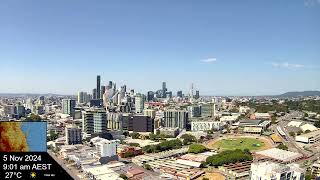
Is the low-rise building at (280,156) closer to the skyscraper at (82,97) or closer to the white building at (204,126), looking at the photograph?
the white building at (204,126)

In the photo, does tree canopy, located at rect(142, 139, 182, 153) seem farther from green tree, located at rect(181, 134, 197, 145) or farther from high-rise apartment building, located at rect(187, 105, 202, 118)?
high-rise apartment building, located at rect(187, 105, 202, 118)

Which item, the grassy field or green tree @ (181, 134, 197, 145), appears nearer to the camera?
the grassy field

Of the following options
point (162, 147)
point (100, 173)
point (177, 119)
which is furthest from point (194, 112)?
point (100, 173)

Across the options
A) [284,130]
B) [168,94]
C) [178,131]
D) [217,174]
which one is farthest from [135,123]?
[168,94]

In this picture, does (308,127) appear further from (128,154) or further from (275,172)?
(275,172)

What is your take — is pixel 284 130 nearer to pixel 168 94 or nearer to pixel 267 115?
pixel 267 115

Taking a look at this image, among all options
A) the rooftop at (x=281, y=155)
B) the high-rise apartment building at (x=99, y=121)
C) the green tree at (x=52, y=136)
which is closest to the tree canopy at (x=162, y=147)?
the rooftop at (x=281, y=155)

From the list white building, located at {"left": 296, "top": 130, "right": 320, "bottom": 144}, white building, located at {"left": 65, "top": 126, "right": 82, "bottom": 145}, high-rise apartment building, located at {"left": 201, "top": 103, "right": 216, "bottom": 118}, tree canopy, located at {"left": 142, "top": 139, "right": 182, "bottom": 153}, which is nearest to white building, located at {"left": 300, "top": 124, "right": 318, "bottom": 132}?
white building, located at {"left": 296, "top": 130, "right": 320, "bottom": 144}
